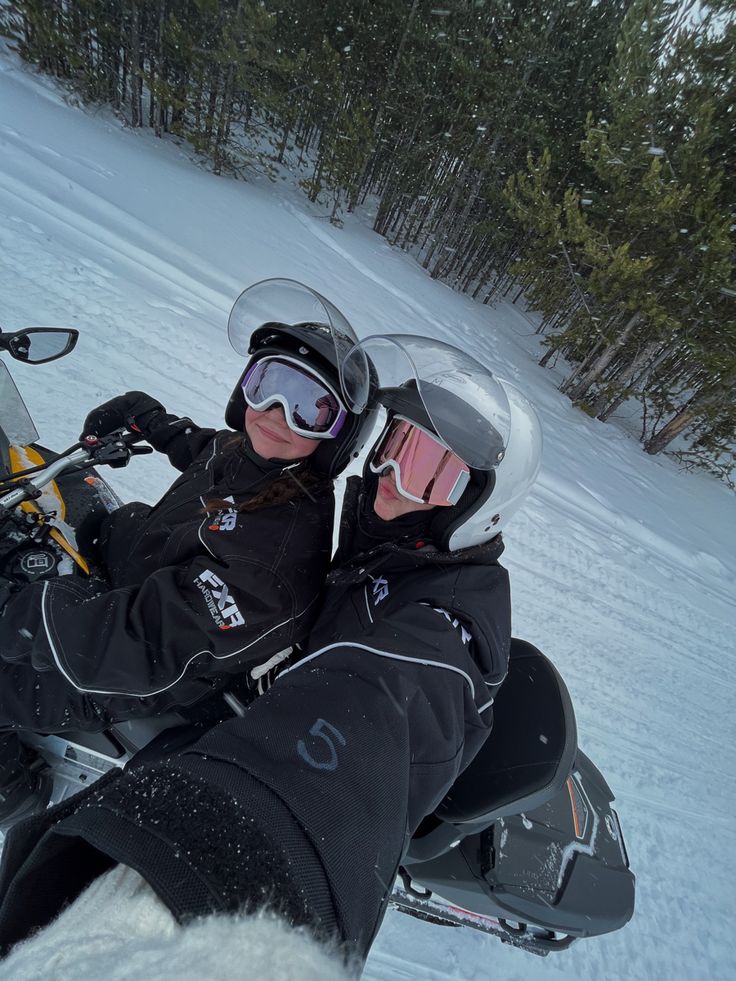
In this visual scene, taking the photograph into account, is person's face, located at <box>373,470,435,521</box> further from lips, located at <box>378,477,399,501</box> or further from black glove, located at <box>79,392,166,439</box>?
black glove, located at <box>79,392,166,439</box>

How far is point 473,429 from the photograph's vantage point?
1689 mm

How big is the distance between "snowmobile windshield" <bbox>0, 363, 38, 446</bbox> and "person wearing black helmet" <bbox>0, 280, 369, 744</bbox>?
19.2 inches

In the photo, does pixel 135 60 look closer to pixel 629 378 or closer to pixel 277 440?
pixel 277 440

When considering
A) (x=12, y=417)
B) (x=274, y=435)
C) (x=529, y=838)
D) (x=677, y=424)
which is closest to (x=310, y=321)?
(x=274, y=435)

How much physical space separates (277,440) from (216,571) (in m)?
0.61

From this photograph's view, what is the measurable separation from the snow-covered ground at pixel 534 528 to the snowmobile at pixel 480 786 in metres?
0.80

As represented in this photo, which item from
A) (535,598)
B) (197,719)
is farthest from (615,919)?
(535,598)

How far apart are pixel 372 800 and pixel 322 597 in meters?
0.89

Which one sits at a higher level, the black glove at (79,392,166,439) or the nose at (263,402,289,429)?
the nose at (263,402,289,429)

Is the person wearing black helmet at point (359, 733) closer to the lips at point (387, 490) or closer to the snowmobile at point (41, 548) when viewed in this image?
the lips at point (387, 490)

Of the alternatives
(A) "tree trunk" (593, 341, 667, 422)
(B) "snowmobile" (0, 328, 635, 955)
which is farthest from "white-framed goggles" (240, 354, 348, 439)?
(A) "tree trunk" (593, 341, 667, 422)

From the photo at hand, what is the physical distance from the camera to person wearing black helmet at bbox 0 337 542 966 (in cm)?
63

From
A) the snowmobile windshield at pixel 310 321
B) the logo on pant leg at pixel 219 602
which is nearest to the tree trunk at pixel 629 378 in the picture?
the snowmobile windshield at pixel 310 321

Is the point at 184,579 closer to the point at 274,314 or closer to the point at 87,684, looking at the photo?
the point at 87,684
